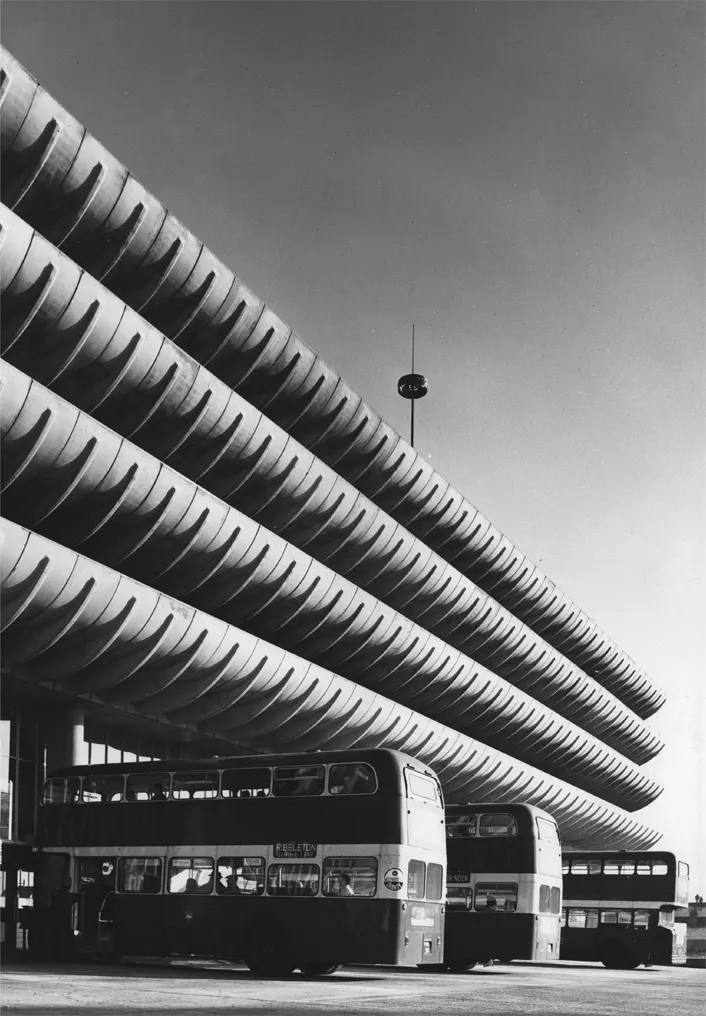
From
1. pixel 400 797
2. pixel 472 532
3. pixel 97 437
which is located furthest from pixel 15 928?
pixel 472 532

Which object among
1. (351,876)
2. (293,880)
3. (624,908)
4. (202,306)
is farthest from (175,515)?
(624,908)

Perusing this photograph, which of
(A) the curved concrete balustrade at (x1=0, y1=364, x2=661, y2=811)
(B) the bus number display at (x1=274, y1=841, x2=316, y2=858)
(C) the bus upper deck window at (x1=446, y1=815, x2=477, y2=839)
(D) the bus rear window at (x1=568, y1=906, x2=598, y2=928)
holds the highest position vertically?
(A) the curved concrete balustrade at (x1=0, y1=364, x2=661, y2=811)

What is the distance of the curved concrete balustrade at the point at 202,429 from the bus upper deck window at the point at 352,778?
44.9 feet

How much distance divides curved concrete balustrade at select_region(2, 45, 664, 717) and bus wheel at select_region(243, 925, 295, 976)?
18.2 meters

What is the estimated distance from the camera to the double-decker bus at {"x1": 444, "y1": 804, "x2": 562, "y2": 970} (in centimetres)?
2594

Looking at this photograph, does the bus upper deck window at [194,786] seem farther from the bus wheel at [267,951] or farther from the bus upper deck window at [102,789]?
the bus wheel at [267,951]

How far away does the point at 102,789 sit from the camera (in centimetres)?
2275

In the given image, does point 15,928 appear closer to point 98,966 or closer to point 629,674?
point 98,966

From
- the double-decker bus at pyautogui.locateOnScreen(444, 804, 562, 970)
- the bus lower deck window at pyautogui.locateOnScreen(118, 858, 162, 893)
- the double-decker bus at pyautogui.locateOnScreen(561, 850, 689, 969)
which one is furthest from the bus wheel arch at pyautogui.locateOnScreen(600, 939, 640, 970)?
the bus lower deck window at pyautogui.locateOnScreen(118, 858, 162, 893)

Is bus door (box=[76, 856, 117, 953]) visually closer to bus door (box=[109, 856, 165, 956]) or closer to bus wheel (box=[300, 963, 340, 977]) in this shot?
bus door (box=[109, 856, 165, 956])

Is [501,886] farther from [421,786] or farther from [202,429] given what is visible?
[202,429]

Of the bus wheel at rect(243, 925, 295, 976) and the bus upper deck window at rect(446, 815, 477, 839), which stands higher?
the bus upper deck window at rect(446, 815, 477, 839)

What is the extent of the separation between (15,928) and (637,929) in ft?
60.1

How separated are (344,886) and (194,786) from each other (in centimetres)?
347
